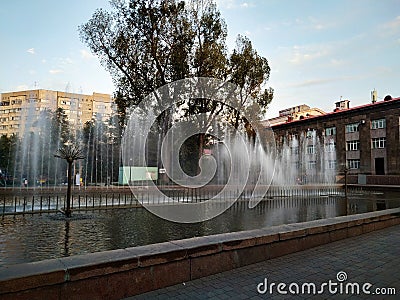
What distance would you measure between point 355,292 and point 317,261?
1097 millimetres

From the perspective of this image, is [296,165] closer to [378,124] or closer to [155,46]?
[378,124]

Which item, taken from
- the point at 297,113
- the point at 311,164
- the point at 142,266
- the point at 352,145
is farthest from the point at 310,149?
the point at 142,266

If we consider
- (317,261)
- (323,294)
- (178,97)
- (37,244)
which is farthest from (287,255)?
(178,97)

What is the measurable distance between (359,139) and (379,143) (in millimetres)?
2618

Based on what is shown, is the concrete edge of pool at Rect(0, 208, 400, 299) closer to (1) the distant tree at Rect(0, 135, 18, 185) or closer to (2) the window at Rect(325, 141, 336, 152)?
(1) the distant tree at Rect(0, 135, 18, 185)

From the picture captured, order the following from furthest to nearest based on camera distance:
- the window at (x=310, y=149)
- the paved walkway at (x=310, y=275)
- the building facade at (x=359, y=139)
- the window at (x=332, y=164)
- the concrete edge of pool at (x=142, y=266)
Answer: the window at (x=310, y=149), the window at (x=332, y=164), the building facade at (x=359, y=139), the paved walkway at (x=310, y=275), the concrete edge of pool at (x=142, y=266)

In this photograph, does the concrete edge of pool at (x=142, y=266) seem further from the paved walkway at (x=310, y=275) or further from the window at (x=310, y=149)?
the window at (x=310, y=149)

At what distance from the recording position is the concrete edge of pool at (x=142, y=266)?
9.80 ft

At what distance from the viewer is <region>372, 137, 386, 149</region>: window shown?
3627cm

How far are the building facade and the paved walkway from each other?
2869 centimetres

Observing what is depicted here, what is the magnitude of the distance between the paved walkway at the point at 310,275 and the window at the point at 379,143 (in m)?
35.3

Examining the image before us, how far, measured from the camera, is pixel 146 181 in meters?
25.4

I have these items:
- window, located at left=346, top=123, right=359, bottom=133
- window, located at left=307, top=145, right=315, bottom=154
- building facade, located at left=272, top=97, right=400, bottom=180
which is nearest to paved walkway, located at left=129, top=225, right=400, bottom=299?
building facade, located at left=272, top=97, right=400, bottom=180

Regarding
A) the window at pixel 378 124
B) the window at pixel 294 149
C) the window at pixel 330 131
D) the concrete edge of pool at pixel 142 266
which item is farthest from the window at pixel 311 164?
the concrete edge of pool at pixel 142 266
